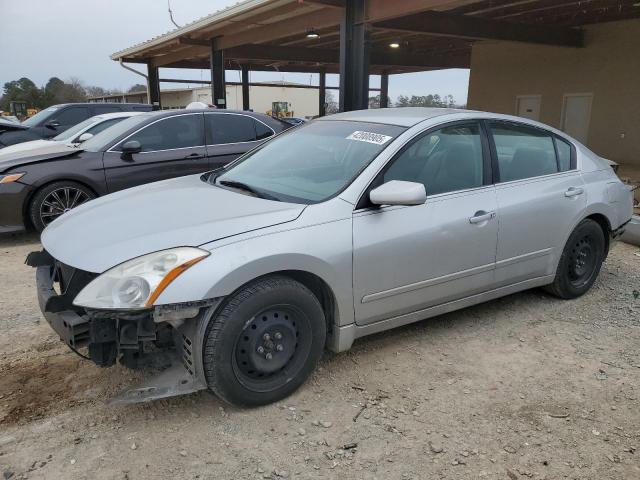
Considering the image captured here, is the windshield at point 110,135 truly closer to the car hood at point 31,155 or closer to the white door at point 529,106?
the car hood at point 31,155

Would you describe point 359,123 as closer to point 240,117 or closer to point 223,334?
point 223,334

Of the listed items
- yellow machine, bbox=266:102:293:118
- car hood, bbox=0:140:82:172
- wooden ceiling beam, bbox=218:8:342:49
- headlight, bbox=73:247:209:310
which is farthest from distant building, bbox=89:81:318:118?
headlight, bbox=73:247:209:310

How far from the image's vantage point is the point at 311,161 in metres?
3.56

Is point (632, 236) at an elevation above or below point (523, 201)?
below

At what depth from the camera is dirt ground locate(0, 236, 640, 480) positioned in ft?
8.08

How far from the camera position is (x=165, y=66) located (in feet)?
70.5

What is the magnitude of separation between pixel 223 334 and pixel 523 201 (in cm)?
238

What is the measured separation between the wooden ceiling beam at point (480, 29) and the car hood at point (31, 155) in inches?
280

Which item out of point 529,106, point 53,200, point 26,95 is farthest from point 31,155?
point 26,95

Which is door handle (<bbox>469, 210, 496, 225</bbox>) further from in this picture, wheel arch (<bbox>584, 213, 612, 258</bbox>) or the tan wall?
the tan wall

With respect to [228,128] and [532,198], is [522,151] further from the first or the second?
[228,128]

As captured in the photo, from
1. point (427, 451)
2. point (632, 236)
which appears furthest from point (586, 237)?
point (427, 451)

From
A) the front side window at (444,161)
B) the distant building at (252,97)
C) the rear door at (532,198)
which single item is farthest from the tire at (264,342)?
the distant building at (252,97)

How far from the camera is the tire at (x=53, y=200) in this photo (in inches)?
243
